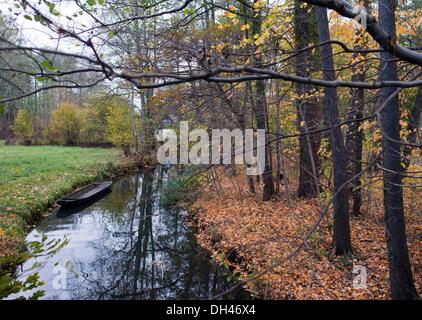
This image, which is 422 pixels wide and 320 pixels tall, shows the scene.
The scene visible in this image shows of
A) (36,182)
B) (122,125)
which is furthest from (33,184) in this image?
(122,125)

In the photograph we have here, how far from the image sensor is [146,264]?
791 cm

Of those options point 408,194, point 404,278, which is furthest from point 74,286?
point 408,194

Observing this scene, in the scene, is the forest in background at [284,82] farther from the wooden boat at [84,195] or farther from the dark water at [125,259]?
the wooden boat at [84,195]

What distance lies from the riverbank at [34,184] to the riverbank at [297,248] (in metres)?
4.37

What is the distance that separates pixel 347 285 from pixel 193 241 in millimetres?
4604

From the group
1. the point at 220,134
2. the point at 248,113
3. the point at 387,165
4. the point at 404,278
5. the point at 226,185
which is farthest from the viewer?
the point at 226,185

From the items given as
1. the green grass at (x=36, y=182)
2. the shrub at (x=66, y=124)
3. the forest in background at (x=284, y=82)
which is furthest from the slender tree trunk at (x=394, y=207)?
the shrub at (x=66, y=124)

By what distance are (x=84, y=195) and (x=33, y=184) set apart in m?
2.13

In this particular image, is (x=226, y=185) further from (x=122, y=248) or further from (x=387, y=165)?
(x=387, y=165)

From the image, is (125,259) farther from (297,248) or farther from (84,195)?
(297,248)

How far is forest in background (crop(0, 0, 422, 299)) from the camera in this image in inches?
60.0

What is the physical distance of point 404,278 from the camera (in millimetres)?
4070

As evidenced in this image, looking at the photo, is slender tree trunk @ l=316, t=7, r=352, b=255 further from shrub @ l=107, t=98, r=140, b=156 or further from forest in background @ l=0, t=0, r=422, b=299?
shrub @ l=107, t=98, r=140, b=156

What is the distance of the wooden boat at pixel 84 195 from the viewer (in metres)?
11.8
